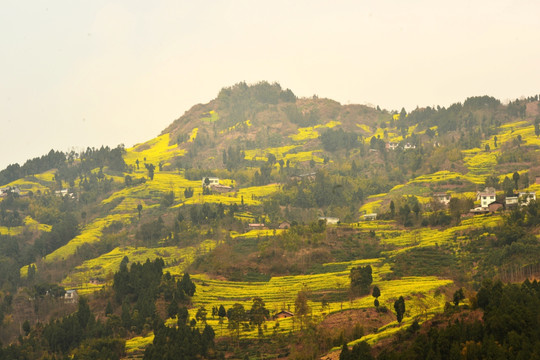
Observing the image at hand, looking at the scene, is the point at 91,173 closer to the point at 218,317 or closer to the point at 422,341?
the point at 218,317

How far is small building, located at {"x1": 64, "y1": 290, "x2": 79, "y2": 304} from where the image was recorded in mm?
88750

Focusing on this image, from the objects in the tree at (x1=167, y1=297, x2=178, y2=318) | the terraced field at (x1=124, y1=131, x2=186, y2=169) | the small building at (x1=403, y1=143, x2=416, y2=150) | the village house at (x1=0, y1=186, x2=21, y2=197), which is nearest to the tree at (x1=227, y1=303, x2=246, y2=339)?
the tree at (x1=167, y1=297, x2=178, y2=318)

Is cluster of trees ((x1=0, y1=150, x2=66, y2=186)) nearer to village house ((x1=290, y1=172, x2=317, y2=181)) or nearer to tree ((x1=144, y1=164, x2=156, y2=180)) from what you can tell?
tree ((x1=144, y1=164, x2=156, y2=180))

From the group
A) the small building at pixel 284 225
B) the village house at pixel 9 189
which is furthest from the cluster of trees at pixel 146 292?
the village house at pixel 9 189

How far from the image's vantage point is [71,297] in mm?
89500

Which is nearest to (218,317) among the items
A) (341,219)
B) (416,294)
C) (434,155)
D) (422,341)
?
(416,294)

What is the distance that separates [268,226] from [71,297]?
32.9 metres

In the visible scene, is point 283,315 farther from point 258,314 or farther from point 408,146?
point 408,146

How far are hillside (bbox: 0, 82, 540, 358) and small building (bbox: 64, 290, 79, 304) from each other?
1.38m

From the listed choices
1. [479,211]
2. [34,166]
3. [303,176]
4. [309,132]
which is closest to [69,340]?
[479,211]

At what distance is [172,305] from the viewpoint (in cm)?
7356

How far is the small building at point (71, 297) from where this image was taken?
88.8 meters

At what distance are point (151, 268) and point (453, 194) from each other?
5072 cm

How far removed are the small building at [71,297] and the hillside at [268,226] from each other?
1.38 metres
